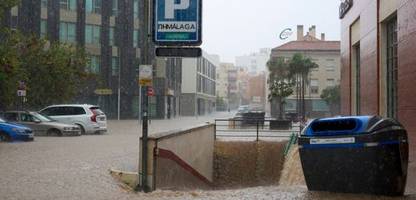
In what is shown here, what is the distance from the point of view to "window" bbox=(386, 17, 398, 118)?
2177 centimetres

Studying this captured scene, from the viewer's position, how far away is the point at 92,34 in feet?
202

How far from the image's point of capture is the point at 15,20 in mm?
55969

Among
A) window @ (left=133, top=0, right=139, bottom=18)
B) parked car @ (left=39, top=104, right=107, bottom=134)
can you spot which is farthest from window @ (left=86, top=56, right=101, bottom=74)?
parked car @ (left=39, top=104, right=107, bottom=134)

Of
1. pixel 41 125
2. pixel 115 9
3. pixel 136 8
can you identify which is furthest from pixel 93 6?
→ pixel 41 125

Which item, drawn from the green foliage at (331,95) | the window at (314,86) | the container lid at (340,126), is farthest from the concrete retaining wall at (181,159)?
the window at (314,86)

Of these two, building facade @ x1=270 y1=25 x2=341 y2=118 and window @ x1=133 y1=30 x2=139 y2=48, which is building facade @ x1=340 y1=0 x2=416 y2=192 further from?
building facade @ x1=270 y1=25 x2=341 y2=118

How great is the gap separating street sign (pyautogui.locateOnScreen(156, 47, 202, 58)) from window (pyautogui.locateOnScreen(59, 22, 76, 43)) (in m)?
50.9

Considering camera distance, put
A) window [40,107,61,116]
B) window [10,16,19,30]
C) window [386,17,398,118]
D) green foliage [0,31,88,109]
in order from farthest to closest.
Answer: window [10,16,19,30] → green foliage [0,31,88,109] → window [40,107,61,116] → window [386,17,398,118]

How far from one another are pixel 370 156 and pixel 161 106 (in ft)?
193

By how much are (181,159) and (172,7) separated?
4.92m

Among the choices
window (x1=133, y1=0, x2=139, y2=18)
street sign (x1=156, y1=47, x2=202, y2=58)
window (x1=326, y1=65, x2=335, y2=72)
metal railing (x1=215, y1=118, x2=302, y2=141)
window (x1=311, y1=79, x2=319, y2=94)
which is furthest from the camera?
window (x1=311, y1=79, x2=319, y2=94)

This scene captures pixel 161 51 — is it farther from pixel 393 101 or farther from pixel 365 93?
pixel 365 93

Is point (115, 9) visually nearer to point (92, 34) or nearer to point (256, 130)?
point (92, 34)

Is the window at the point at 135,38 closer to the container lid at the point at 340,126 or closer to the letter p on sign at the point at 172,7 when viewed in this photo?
the letter p on sign at the point at 172,7
